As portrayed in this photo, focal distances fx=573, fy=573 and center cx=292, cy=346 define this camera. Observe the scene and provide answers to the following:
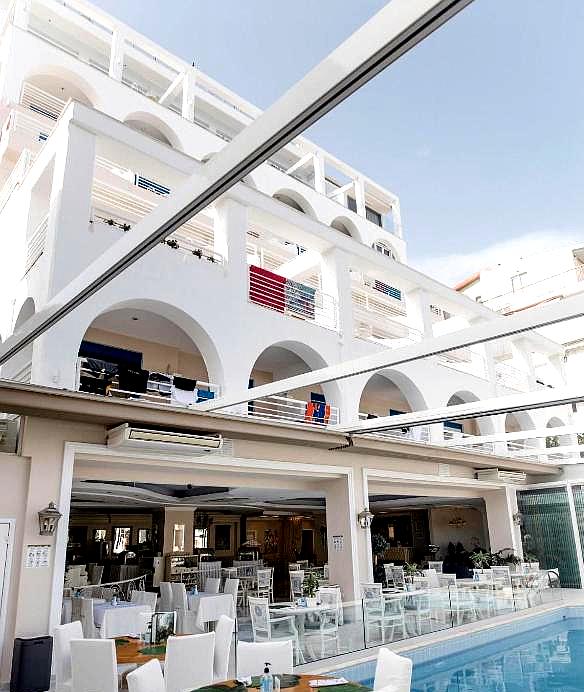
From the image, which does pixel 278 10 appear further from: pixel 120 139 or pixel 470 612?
pixel 470 612

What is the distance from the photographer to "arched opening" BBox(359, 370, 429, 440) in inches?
521

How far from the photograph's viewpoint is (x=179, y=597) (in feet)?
36.3

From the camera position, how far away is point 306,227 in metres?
12.0

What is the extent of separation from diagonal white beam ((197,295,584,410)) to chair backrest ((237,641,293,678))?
288 cm

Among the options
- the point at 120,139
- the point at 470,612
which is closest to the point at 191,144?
the point at 120,139

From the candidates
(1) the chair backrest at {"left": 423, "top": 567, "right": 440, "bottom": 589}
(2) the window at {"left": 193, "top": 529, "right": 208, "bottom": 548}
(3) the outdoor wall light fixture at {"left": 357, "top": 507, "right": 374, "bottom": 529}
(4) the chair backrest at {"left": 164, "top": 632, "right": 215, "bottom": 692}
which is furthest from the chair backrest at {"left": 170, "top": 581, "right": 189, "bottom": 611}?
(2) the window at {"left": 193, "top": 529, "right": 208, "bottom": 548}

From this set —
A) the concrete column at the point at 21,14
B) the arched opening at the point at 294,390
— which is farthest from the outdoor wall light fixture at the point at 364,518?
the concrete column at the point at 21,14

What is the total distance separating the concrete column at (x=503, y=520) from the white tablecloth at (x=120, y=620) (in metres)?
11.3

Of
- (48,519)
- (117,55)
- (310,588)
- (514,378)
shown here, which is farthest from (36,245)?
(514,378)

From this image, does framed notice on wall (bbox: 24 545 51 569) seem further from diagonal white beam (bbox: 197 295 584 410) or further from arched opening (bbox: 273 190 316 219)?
arched opening (bbox: 273 190 316 219)

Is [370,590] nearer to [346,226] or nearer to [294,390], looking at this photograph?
[294,390]

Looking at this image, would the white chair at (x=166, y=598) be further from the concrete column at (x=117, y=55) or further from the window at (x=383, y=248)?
the window at (x=383, y=248)

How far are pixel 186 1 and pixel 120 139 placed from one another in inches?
161

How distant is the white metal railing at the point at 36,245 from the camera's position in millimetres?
8867
